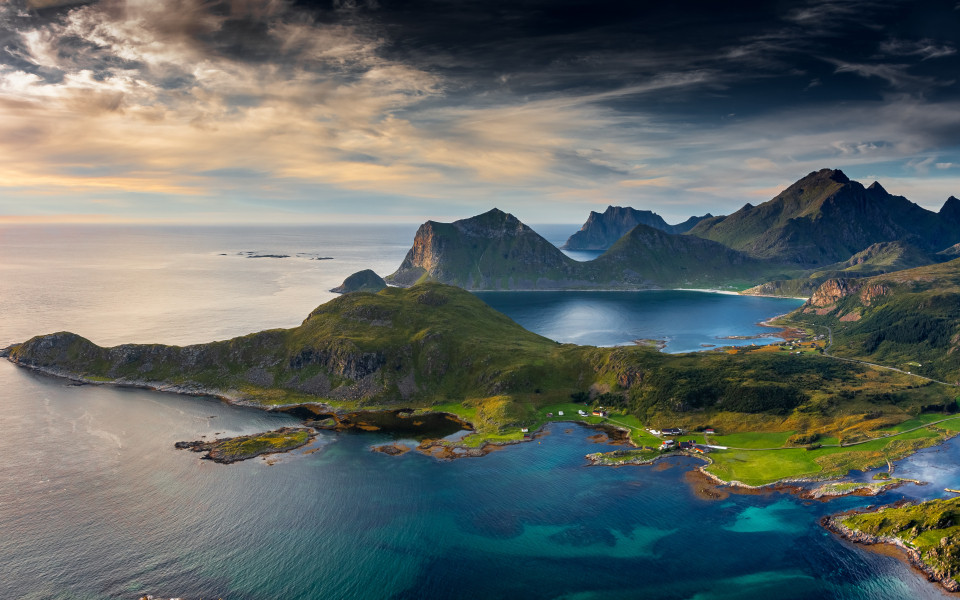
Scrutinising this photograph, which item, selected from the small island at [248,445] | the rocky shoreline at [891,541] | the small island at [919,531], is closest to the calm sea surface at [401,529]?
the rocky shoreline at [891,541]

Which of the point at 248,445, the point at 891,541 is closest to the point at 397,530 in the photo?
the point at 248,445

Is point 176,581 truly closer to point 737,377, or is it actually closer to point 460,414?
point 460,414

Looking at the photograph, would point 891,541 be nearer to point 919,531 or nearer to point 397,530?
point 919,531

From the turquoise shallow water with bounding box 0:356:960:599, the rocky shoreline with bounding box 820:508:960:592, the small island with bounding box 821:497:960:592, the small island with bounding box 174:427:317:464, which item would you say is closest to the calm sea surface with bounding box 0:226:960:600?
the turquoise shallow water with bounding box 0:356:960:599

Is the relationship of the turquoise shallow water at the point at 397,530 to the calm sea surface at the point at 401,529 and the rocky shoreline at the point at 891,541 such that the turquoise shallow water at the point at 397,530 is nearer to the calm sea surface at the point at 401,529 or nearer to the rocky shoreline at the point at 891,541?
the calm sea surface at the point at 401,529

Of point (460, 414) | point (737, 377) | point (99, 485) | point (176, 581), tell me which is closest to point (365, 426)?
point (460, 414)

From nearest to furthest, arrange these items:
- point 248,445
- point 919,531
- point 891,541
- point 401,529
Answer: point 919,531, point 891,541, point 401,529, point 248,445

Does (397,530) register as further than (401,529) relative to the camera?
No
